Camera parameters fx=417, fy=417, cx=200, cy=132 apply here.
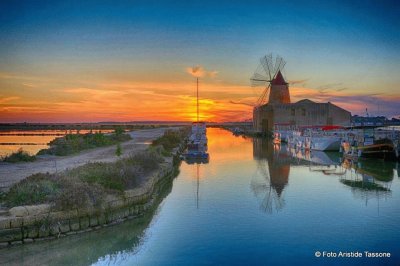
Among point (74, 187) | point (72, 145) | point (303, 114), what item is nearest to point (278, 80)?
point (303, 114)

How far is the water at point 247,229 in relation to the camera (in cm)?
875

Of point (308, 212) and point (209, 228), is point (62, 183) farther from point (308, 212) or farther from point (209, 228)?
point (308, 212)

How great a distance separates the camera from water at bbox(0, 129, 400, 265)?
8750mm

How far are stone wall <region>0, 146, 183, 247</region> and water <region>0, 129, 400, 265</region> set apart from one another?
0.23m

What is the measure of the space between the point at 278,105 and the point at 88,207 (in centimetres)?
4786

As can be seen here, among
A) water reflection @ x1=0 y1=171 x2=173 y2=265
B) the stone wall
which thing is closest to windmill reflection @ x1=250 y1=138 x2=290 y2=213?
the stone wall

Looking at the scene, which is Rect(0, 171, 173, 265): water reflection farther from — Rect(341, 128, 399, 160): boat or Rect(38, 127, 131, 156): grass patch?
Rect(341, 128, 399, 160): boat

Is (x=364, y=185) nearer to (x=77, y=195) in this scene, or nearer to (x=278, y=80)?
(x=77, y=195)

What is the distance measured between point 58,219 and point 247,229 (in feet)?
15.5

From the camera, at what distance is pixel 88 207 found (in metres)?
10.2

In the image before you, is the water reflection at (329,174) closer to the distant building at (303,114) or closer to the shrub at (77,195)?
the shrub at (77,195)

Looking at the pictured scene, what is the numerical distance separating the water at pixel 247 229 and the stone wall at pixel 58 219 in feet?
0.75

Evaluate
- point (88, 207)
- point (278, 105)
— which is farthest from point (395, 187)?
point (278, 105)

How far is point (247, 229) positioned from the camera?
10898mm
